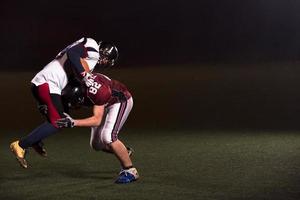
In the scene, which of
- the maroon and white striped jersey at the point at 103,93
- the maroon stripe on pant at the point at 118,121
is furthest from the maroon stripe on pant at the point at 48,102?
the maroon stripe on pant at the point at 118,121

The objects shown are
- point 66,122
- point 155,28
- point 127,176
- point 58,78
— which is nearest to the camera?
point 66,122

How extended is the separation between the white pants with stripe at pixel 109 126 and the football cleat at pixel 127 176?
1.14 ft

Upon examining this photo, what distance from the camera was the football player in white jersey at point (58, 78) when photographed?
711cm

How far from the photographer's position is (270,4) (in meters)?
31.4

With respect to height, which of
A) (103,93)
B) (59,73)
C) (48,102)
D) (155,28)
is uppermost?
(59,73)

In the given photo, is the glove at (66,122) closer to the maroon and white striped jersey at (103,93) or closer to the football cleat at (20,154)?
the maroon and white striped jersey at (103,93)

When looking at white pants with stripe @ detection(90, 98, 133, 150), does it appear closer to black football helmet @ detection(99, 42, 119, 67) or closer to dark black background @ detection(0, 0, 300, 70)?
black football helmet @ detection(99, 42, 119, 67)

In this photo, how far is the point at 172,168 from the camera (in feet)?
26.5

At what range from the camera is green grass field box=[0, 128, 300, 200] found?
266 inches

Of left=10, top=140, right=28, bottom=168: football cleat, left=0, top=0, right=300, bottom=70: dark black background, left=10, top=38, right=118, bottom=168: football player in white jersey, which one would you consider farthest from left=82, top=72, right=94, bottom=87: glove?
left=0, top=0, right=300, bottom=70: dark black background

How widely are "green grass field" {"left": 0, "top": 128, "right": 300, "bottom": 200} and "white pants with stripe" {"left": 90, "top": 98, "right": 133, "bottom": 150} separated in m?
0.44

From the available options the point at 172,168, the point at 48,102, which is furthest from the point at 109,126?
the point at 172,168

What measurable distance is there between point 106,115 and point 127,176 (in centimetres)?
69

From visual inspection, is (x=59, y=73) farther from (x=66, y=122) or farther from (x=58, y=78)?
(x=66, y=122)
